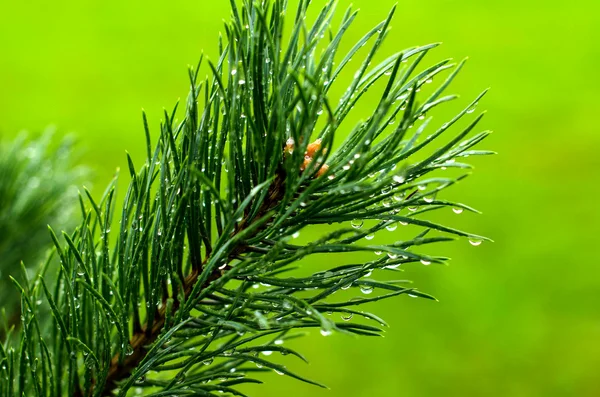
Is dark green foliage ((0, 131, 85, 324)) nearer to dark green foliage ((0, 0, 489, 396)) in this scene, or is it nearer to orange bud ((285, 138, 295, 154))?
dark green foliage ((0, 0, 489, 396))

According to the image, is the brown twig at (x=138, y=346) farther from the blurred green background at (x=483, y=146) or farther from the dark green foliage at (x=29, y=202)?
the blurred green background at (x=483, y=146)

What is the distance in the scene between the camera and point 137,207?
31 centimetres

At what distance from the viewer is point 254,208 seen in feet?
0.95

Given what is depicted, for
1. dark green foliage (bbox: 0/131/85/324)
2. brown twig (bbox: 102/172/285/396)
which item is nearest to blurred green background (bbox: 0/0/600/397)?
dark green foliage (bbox: 0/131/85/324)

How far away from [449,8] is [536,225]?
74cm

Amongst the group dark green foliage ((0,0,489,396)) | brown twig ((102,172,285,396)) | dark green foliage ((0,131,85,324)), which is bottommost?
brown twig ((102,172,285,396))

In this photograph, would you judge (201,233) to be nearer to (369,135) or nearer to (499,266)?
(369,135)

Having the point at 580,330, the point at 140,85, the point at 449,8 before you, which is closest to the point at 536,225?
the point at 580,330

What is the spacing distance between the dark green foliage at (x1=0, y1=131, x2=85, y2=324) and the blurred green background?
31.5 inches

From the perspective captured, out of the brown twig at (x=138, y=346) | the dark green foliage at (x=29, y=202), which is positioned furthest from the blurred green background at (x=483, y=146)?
the brown twig at (x=138, y=346)

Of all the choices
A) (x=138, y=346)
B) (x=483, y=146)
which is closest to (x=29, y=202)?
(x=138, y=346)

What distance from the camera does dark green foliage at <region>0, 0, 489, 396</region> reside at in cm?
27

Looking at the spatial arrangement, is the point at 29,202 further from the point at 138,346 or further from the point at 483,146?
the point at 483,146

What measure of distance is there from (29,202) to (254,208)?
31 centimetres
